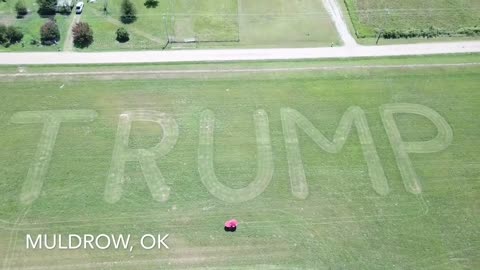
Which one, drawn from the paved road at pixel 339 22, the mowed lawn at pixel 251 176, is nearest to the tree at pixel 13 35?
the mowed lawn at pixel 251 176

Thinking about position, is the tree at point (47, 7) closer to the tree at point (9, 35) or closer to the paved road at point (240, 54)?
the tree at point (9, 35)

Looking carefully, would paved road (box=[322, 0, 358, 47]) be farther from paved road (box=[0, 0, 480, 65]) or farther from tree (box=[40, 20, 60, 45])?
tree (box=[40, 20, 60, 45])

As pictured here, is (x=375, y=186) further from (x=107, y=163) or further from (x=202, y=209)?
(x=107, y=163)

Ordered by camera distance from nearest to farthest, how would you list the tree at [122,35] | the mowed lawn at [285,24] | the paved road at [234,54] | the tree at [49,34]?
the paved road at [234,54], the tree at [49,34], the tree at [122,35], the mowed lawn at [285,24]

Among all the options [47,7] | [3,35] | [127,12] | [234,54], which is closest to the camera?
[234,54]

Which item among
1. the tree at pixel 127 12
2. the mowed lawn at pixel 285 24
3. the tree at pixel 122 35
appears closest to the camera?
the tree at pixel 122 35

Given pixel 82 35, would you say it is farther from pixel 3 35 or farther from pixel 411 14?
pixel 411 14

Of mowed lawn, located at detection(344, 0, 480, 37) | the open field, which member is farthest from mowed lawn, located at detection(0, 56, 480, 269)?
mowed lawn, located at detection(344, 0, 480, 37)

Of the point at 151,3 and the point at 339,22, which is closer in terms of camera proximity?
the point at 339,22

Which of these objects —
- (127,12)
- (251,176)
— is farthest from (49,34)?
(251,176)
